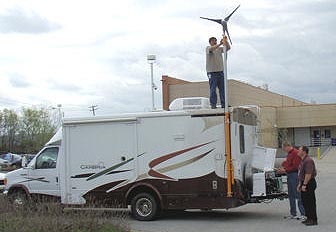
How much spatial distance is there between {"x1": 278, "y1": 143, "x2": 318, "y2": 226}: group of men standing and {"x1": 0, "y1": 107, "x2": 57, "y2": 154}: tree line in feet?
221

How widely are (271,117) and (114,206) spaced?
57032mm

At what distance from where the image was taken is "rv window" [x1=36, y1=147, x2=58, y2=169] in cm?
1423

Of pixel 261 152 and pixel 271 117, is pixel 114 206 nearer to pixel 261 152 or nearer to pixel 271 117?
pixel 261 152

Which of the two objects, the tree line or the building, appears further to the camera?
the tree line

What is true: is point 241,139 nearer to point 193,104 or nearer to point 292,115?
point 193,104

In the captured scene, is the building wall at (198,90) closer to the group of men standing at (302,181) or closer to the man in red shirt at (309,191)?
the group of men standing at (302,181)

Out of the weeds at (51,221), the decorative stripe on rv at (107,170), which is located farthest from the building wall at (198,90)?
the weeds at (51,221)

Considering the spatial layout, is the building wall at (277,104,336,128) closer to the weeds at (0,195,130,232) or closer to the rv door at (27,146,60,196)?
the rv door at (27,146,60,196)

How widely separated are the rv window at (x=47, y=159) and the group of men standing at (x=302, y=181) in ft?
19.5

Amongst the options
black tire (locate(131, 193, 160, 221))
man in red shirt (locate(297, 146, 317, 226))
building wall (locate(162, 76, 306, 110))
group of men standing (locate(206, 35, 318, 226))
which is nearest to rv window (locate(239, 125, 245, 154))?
group of men standing (locate(206, 35, 318, 226))

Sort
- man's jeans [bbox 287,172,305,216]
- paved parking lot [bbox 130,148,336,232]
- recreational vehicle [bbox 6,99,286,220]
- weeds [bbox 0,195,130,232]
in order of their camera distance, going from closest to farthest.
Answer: weeds [bbox 0,195,130,232], paved parking lot [bbox 130,148,336,232], recreational vehicle [bbox 6,99,286,220], man's jeans [bbox 287,172,305,216]

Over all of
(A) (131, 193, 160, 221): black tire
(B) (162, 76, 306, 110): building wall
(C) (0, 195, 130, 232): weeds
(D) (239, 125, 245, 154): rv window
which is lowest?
(A) (131, 193, 160, 221): black tire

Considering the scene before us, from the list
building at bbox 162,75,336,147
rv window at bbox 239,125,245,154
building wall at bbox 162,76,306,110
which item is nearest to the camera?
rv window at bbox 239,125,245,154

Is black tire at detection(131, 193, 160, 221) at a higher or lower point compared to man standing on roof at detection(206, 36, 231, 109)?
lower
